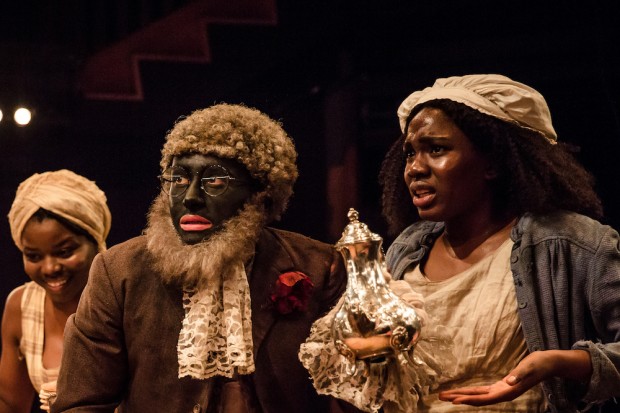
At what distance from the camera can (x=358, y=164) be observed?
12.7ft

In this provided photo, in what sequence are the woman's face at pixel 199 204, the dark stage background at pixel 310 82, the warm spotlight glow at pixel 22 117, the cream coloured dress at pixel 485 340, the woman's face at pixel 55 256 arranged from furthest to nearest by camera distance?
the warm spotlight glow at pixel 22 117
the dark stage background at pixel 310 82
the woman's face at pixel 55 256
the woman's face at pixel 199 204
the cream coloured dress at pixel 485 340

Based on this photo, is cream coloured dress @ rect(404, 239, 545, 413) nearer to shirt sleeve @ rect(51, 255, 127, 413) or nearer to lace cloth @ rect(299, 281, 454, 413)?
lace cloth @ rect(299, 281, 454, 413)

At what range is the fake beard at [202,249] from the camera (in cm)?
254

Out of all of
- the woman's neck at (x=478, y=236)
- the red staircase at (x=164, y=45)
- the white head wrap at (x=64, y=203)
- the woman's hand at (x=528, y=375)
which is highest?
the red staircase at (x=164, y=45)

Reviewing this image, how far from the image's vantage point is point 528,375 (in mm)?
2197

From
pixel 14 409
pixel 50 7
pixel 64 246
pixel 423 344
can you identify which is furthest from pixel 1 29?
Answer: pixel 423 344

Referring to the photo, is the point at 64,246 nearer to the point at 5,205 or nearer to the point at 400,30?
the point at 5,205

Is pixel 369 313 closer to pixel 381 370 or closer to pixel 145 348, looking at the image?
pixel 381 370

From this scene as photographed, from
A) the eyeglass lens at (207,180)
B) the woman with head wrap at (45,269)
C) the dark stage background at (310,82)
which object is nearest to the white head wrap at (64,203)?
the woman with head wrap at (45,269)

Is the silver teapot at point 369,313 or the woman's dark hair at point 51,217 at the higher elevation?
the woman's dark hair at point 51,217

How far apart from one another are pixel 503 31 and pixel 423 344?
6.48ft

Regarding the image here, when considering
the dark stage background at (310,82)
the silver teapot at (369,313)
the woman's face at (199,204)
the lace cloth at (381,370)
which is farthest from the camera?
the dark stage background at (310,82)

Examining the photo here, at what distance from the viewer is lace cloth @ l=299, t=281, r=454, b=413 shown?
7.41 feet

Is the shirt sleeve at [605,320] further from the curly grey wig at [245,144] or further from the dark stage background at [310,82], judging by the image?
the dark stage background at [310,82]
